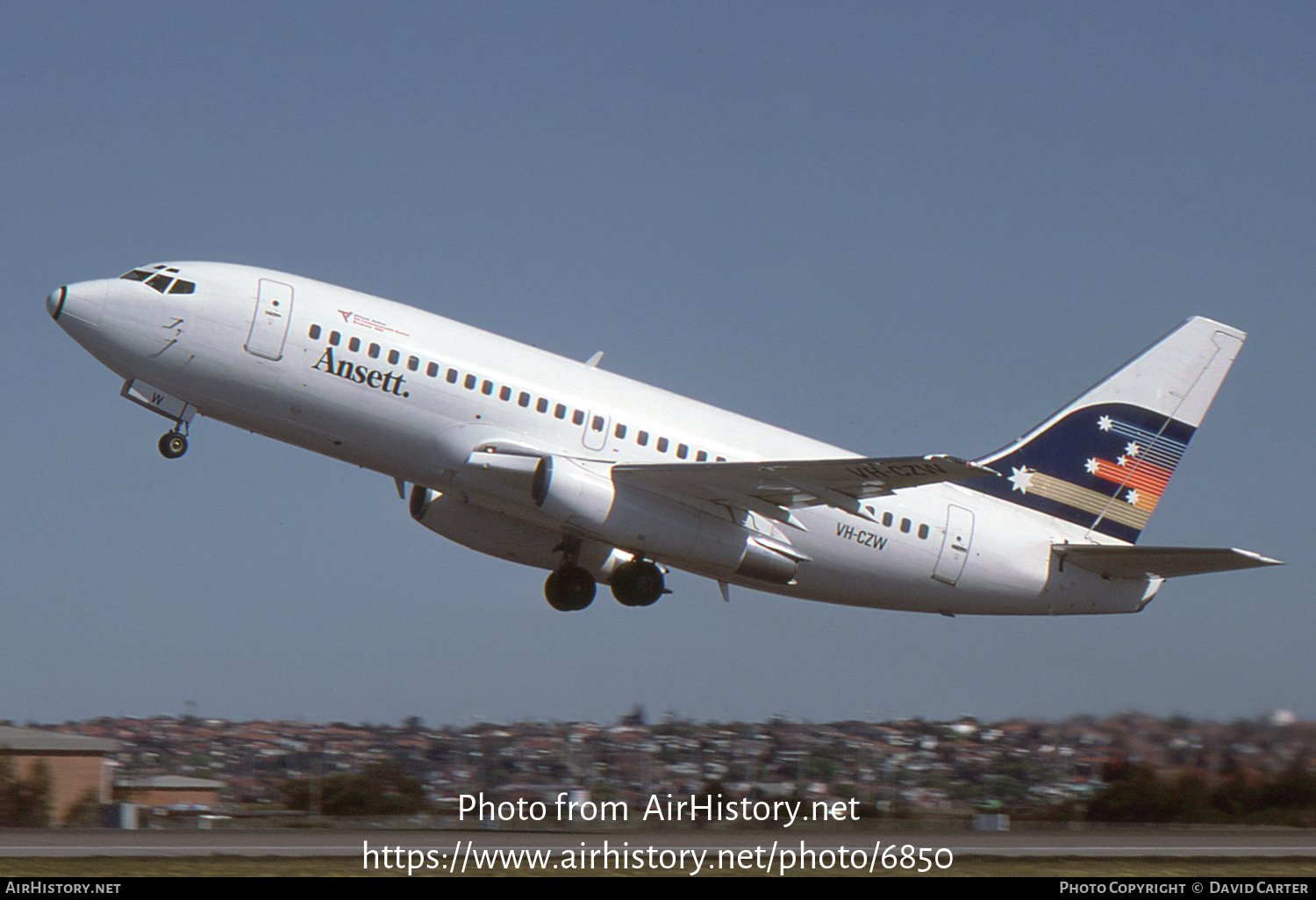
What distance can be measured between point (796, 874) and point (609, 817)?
11892mm

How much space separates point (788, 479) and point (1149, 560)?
9767 millimetres

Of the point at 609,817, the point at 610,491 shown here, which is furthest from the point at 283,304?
the point at 609,817

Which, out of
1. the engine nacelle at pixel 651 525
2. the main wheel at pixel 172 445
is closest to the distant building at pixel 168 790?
the main wheel at pixel 172 445

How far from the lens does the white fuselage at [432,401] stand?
28656 millimetres

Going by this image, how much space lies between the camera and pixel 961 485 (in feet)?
116

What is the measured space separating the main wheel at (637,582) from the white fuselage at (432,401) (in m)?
1.16

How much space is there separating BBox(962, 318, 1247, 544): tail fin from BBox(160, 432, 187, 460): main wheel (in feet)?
61.9

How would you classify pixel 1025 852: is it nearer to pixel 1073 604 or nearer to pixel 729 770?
pixel 1073 604

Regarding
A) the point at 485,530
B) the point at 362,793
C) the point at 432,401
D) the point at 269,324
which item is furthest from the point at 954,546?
the point at 362,793

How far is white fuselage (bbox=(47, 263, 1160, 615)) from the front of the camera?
28.7 m

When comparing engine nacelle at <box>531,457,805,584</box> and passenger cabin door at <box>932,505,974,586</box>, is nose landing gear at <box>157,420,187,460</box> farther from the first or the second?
passenger cabin door at <box>932,505,974,586</box>

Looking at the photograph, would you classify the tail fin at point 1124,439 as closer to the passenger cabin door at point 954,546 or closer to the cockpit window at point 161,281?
the passenger cabin door at point 954,546

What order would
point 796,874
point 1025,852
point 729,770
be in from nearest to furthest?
point 796,874
point 1025,852
point 729,770

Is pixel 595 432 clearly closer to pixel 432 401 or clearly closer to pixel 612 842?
pixel 432 401
